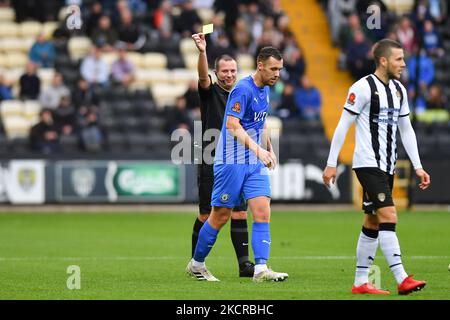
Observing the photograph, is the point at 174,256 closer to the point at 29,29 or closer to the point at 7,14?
the point at 29,29

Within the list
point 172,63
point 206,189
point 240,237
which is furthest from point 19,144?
point 240,237

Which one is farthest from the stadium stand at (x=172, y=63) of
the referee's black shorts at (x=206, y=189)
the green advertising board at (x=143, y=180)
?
the referee's black shorts at (x=206, y=189)

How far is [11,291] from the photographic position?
11023mm

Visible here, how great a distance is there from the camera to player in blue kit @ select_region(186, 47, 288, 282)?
11531 millimetres

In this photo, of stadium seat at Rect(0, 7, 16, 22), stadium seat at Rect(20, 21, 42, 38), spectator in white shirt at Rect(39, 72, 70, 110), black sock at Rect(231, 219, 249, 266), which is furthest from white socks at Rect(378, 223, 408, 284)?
stadium seat at Rect(0, 7, 16, 22)

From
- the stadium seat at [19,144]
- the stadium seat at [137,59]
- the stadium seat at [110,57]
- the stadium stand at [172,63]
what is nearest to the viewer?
the stadium seat at [19,144]

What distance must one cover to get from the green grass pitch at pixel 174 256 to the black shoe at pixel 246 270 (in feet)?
0.43

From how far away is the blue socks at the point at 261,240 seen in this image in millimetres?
11516

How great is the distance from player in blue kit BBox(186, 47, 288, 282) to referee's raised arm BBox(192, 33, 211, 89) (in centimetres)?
65

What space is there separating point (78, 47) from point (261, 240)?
18.5 m

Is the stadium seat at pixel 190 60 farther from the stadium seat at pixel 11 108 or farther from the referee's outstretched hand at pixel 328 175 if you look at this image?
the referee's outstretched hand at pixel 328 175

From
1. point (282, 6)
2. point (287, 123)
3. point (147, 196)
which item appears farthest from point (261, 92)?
point (282, 6)

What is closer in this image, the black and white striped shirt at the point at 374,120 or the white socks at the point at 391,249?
the white socks at the point at 391,249

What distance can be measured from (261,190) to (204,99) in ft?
5.24
